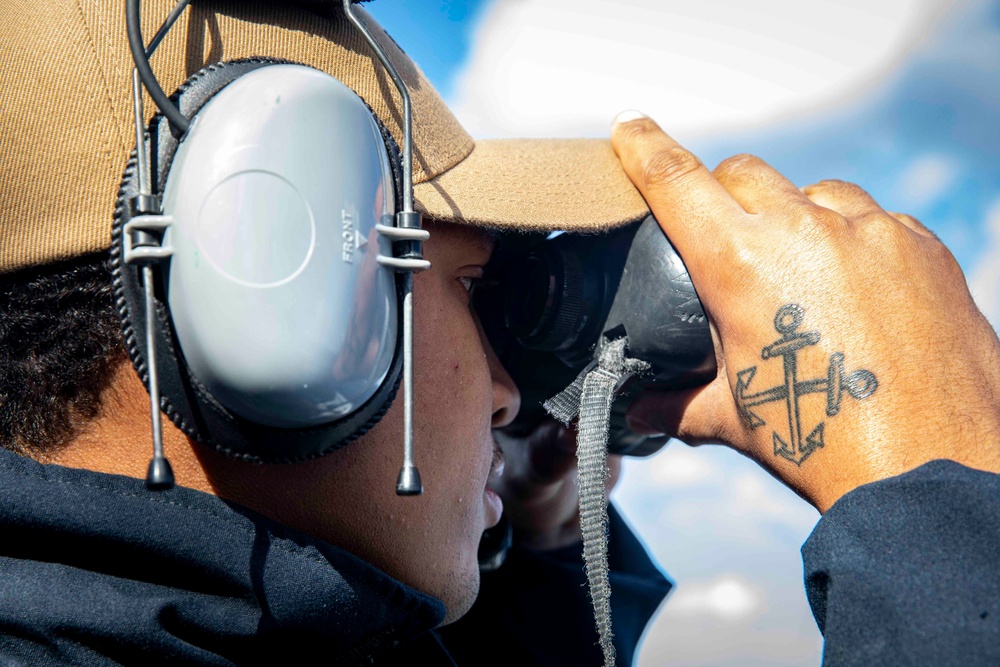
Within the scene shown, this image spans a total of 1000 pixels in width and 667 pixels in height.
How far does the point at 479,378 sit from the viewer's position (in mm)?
1069

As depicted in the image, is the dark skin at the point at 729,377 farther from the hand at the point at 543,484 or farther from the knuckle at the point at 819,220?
the hand at the point at 543,484

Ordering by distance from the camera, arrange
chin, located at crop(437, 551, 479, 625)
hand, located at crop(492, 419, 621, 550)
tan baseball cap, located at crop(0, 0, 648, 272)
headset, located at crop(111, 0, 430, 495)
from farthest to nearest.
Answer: hand, located at crop(492, 419, 621, 550), chin, located at crop(437, 551, 479, 625), tan baseball cap, located at crop(0, 0, 648, 272), headset, located at crop(111, 0, 430, 495)

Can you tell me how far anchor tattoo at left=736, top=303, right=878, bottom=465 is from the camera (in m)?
0.96

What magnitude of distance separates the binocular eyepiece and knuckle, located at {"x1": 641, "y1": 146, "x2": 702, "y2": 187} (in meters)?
0.06

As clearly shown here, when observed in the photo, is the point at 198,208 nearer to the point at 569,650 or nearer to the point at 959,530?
the point at 959,530

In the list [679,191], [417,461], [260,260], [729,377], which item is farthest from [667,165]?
[260,260]

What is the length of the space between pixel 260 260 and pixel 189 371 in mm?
132

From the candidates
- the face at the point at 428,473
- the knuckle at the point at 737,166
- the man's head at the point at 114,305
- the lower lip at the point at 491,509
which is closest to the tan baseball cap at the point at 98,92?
the man's head at the point at 114,305

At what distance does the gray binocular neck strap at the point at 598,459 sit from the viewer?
106cm

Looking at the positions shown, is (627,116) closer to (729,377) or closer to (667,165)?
(667,165)

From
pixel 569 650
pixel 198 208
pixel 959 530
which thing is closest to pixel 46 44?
pixel 198 208

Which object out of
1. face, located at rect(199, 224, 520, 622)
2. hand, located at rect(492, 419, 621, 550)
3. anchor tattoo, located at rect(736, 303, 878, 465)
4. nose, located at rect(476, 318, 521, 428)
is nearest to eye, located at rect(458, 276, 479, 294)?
face, located at rect(199, 224, 520, 622)

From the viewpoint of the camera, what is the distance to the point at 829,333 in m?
0.98

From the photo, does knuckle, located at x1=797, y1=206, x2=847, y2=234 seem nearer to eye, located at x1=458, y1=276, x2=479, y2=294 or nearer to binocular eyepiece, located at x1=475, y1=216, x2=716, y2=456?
binocular eyepiece, located at x1=475, y1=216, x2=716, y2=456
